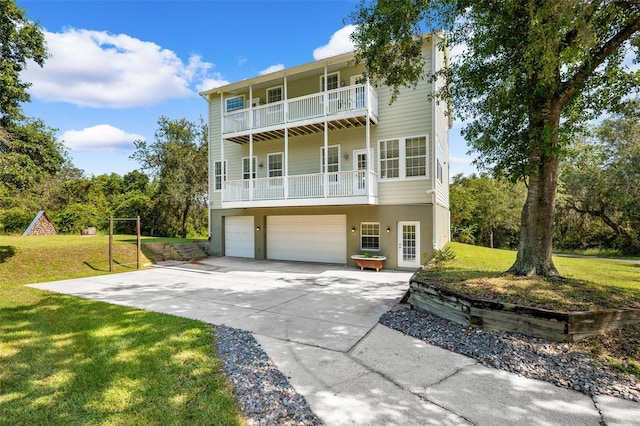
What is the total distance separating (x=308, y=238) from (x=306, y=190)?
101 inches

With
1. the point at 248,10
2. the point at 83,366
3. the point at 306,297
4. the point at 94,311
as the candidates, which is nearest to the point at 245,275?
the point at 306,297

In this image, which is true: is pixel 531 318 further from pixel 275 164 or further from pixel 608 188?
pixel 608 188

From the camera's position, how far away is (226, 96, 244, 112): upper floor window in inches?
574

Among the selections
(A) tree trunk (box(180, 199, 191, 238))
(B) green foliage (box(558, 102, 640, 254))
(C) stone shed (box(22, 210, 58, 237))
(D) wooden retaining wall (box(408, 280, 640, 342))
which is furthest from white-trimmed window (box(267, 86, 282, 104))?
(C) stone shed (box(22, 210, 58, 237))

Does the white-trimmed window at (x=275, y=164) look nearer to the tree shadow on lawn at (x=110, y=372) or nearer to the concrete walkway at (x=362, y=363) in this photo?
the concrete walkway at (x=362, y=363)

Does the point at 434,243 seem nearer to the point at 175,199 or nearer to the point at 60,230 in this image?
the point at 175,199

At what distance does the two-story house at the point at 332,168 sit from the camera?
1073cm

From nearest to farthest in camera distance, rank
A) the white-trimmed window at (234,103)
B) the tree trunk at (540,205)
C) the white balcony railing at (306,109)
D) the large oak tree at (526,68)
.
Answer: the large oak tree at (526,68) < the tree trunk at (540,205) < the white balcony railing at (306,109) < the white-trimmed window at (234,103)

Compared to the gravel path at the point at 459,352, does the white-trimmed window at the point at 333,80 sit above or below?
above

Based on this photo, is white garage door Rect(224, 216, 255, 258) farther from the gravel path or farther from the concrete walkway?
the gravel path

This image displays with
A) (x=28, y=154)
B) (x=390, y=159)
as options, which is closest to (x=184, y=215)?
(x=28, y=154)

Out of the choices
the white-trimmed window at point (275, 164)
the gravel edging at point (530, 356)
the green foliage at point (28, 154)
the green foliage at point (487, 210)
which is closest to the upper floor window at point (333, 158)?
the white-trimmed window at point (275, 164)

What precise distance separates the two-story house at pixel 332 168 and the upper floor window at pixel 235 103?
Answer: 60 mm

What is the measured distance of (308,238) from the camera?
513 inches
